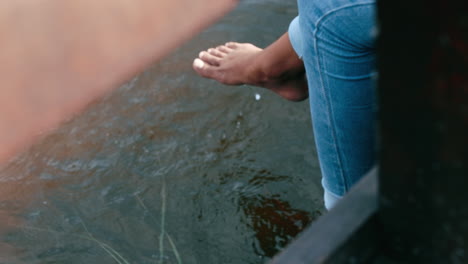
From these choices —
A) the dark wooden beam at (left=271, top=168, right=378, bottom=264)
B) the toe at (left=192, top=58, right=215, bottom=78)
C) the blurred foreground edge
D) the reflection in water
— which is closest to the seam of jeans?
the reflection in water

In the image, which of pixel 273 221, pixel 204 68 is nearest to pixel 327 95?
pixel 273 221

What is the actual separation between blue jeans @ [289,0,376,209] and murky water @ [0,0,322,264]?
38cm

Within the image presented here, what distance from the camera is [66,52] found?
1989 mm

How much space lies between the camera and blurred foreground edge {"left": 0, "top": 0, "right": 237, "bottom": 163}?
1837mm

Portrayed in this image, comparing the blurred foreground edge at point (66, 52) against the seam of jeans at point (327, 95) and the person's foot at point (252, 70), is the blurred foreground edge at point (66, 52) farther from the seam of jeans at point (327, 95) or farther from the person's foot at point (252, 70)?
the seam of jeans at point (327, 95)

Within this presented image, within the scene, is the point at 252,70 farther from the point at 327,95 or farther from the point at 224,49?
the point at 327,95

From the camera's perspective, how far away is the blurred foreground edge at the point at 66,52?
1.84 metres

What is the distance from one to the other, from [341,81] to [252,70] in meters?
0.62

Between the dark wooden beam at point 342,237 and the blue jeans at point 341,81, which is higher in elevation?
the dark wooden beam at point 342,237

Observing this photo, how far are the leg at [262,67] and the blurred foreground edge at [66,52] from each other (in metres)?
0.36

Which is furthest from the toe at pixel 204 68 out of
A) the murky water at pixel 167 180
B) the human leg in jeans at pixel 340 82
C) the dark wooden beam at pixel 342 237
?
the dark wooden beam at pixel 342 237

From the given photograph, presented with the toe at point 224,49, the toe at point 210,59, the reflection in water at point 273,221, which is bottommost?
the reflection in water at point 273,221

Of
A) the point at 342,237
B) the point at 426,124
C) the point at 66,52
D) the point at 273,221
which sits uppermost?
the point at 426,124

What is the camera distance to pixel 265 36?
2318 millimetres
